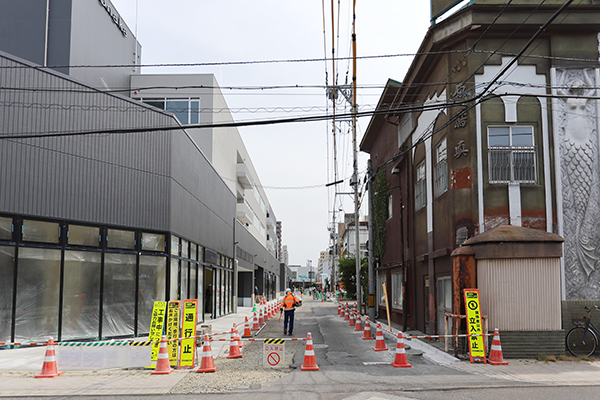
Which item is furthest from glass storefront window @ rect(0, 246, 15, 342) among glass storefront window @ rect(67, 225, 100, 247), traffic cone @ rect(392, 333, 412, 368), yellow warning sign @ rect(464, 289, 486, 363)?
yellow warning sign @ rect(464, 289, 486, 363)

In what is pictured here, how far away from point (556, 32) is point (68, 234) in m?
15.6

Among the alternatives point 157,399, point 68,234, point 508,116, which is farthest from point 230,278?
point 157,399

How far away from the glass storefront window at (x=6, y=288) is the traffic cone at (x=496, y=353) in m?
12.6

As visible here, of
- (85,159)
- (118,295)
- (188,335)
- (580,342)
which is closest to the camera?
(188,335)

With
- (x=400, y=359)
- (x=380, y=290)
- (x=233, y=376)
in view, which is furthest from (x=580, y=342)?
(x=380, y=290)

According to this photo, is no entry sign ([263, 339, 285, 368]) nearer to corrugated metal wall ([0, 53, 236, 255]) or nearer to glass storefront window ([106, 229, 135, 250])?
corrugated metal wall ([0, 53, 236, 255])

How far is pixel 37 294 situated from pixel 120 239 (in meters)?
3.53

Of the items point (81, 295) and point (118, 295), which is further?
Result: point (118, 295)

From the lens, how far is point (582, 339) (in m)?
13.5

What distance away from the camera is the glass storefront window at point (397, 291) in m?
24.1

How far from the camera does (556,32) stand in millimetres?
15547

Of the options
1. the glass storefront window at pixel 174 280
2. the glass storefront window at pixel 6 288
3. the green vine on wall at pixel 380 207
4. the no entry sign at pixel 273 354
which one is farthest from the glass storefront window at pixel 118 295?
the green vine on wall at pixel 380 207

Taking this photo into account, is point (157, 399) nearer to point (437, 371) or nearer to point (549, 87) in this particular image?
point (437, 371)

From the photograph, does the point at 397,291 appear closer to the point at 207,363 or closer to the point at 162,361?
the point at 207,363
